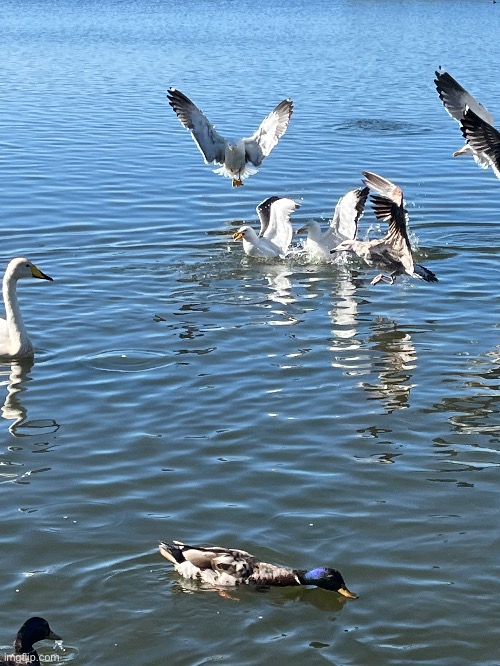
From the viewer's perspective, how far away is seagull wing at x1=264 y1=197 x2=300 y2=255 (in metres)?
15.6

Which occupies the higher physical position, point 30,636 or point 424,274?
point 424,274

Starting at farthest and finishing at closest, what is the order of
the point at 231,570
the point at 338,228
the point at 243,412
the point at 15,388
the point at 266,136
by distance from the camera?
the point at 266,136
the point at 338,228
the point at 15,388
the point at 243,412
the point at 231,570

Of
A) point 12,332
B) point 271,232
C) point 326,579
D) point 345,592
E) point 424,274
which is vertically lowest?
point 345,592

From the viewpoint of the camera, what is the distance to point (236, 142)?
18969 mm

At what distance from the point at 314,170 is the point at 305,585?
14667 millimetres

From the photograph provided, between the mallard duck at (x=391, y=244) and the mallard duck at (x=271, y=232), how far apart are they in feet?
4.58

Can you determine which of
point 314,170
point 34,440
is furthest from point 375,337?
point 314,170

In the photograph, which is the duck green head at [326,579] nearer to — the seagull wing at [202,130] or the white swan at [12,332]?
the white swan at [12,332]

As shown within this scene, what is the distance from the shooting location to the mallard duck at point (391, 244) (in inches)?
519

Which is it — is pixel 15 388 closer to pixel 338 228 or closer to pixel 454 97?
pixel 338 228

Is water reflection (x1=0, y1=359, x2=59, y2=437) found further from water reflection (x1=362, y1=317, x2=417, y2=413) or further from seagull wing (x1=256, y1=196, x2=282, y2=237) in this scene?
seagull wing (x1=256, y1=196, x2=282, y2=237)

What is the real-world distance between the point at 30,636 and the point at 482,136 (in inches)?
422

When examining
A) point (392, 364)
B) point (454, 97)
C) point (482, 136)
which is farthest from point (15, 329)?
point (454, 97)

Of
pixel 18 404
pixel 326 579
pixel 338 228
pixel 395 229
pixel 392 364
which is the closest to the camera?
pixel 326 579
